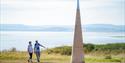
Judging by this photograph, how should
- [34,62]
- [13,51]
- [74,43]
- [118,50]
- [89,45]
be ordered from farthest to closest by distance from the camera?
1. [89,45]
2. [118,50]
3. [13,51]
4. [34,62]
5. [74,43]

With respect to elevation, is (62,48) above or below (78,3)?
below

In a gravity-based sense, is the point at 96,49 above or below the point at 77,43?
below

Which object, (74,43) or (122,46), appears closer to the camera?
(74,43)

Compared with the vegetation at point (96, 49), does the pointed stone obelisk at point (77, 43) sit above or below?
above

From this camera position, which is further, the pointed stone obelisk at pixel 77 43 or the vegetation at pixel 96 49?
the vegetation at pixel 96 49

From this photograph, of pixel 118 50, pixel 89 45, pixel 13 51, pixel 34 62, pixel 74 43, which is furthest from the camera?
pixel 89 45

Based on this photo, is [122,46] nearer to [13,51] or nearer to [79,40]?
[13,51]

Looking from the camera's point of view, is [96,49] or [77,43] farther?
[96,49]

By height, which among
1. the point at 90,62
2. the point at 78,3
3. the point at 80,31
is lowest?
the point at 90,62

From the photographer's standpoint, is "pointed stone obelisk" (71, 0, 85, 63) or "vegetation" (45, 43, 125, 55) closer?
"pointed stone obelisk" (71, 0, 85, 63)

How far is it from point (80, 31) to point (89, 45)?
28.9 m

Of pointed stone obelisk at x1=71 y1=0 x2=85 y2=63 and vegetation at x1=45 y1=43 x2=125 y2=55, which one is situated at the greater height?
pointed stone obelisk at x1=71 y1=0 x2=85 y2=63

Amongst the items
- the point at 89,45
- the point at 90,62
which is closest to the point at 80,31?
the point at 90,62

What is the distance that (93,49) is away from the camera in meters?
57.0
